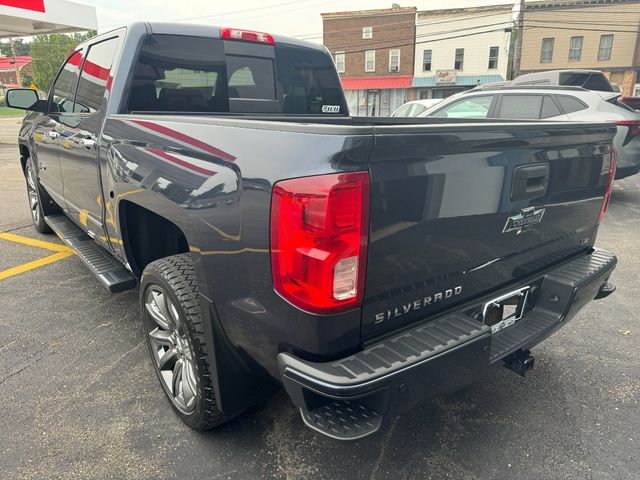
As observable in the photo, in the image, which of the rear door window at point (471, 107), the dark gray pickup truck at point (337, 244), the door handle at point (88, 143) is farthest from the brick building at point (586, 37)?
the door handle at point (88, 143)

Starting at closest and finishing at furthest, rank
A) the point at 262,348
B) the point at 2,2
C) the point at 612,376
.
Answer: the point at 262,348 < the point at 612,376 < the point at 2,2

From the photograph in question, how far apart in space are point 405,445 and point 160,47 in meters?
2.81

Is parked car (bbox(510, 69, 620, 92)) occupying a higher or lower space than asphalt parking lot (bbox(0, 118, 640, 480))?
higher

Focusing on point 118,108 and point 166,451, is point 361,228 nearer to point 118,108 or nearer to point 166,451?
point 166,451

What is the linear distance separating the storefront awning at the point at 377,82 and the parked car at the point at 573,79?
86.1ft

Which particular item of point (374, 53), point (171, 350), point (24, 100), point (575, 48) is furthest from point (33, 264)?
point (575, 48)

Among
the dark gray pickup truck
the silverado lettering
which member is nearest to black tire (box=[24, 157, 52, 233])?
the dark gray pickup truck

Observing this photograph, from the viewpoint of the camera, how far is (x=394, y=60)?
1405 inches

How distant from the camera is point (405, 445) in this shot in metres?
2.24

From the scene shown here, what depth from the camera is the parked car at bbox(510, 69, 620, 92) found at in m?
10.0

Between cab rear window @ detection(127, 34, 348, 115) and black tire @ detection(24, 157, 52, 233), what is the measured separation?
2673mm

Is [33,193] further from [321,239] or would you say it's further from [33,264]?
[321,239]

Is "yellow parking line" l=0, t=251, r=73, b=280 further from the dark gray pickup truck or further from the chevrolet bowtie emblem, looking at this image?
the chevrolet bowtie emblem

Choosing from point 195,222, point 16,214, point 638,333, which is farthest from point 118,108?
point 16,214
